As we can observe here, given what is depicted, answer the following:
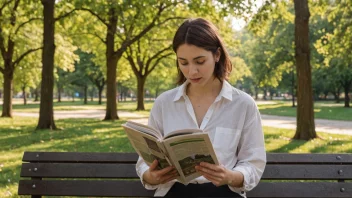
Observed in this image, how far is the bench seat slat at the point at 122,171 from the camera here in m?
3.62

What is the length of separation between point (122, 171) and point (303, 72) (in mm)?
9337

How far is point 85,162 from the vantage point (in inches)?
148

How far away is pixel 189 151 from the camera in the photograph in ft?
7.81

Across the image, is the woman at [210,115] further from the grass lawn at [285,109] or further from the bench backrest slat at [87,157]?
the grass lawn at [285,109]

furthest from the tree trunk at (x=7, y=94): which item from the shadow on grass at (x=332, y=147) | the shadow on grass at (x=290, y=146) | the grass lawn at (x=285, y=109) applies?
the shadow on grass at (x=332, y=147)

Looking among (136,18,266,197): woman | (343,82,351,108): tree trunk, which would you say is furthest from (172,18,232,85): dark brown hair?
(343,82,351,108): tree trunk

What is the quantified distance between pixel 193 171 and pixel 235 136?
1.46 feet

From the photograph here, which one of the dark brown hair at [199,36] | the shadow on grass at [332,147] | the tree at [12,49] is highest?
the tree at [12,49]

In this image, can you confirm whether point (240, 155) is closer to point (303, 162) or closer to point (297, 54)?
point (303, 162)

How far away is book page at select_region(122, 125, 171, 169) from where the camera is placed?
2.40 metres

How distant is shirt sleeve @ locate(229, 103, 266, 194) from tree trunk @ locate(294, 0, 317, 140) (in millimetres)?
9614

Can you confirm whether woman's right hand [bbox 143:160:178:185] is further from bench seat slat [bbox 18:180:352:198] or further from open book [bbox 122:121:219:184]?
bench seat slat [bbox 18:180:352:198]

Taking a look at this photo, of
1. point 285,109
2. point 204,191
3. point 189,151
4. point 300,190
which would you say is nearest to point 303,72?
point 300,190

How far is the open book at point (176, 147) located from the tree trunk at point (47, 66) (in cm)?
1263
